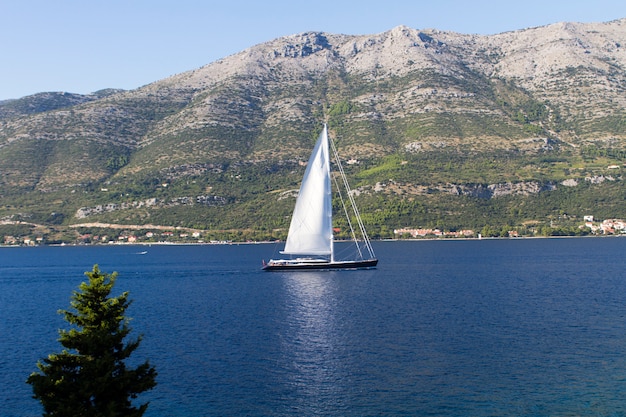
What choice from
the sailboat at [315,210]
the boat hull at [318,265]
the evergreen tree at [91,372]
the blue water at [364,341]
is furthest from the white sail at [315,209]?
the evergreen tree at [91,372]

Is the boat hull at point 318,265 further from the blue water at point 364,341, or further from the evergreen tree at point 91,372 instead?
the evergreen tree at point 91,372

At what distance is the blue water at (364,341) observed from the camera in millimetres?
33281

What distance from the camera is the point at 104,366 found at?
2130 centimetres

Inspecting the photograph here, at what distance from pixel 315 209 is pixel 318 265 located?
34.8 ft

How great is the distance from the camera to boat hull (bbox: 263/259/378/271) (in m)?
93.6

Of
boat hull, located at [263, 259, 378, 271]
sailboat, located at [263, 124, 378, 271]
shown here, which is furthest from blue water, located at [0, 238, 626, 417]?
sailboat, located at [263, 124, 378, 271]

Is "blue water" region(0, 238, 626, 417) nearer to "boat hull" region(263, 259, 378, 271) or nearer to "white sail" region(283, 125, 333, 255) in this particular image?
"boat hull" region(263, 259, 378, 271)

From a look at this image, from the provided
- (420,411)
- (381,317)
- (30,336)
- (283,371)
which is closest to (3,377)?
(30,336)

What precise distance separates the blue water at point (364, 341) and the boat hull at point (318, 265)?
1664 mm

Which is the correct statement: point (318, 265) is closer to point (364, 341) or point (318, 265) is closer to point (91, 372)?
point (364, 341)

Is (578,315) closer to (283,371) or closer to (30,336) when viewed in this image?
(283,371)

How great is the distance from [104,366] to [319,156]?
6633 centimetres

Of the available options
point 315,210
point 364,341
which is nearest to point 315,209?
point 315,210

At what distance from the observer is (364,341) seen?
46.7 metres
